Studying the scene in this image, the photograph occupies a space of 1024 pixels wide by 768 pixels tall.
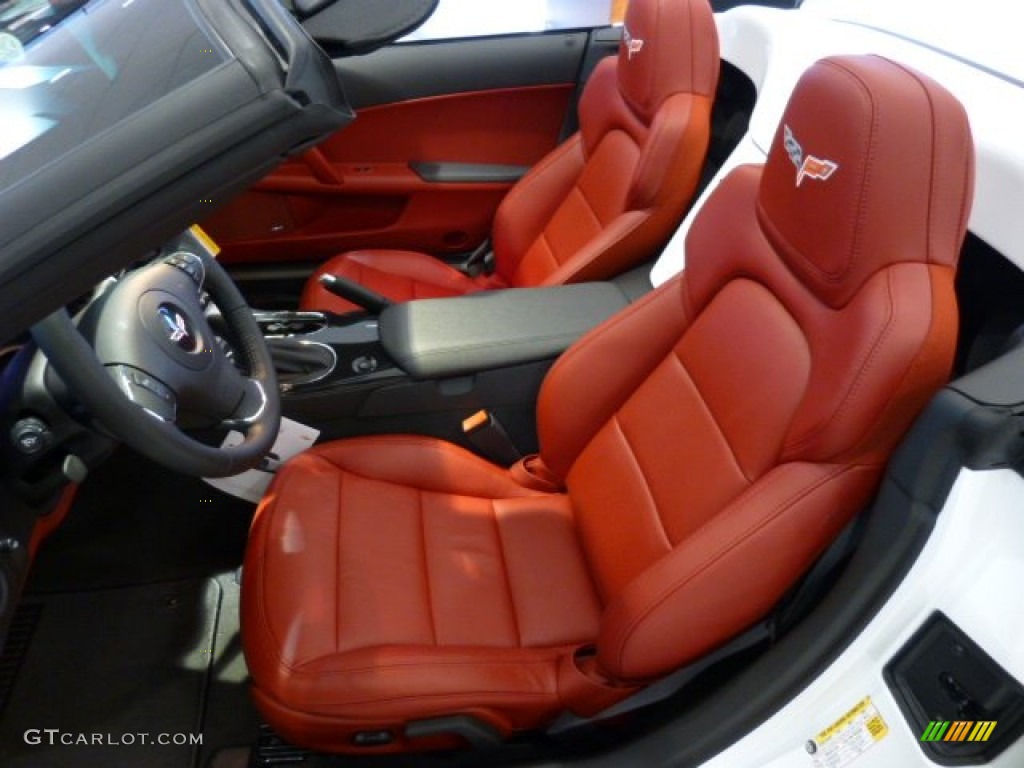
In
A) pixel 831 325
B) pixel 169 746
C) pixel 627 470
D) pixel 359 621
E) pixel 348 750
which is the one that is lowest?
pixel 169 746

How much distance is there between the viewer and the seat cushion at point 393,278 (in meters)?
1.80

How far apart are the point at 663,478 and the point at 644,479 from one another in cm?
4

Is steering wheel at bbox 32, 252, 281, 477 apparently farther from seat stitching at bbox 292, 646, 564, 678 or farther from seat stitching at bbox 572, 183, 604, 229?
seat stitching at bbox 572, 183, 604, 229

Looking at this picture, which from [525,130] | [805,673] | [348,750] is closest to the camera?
[805,673]

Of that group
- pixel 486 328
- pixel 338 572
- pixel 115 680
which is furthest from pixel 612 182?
pixel 115 680

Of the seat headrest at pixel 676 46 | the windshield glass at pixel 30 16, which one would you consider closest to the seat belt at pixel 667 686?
the seat headrest at pixel 676 46

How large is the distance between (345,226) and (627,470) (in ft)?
4.53

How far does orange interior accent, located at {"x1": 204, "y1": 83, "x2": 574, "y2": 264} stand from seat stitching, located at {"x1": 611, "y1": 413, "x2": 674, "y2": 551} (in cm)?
122

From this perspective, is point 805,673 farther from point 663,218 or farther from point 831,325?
point 663,218

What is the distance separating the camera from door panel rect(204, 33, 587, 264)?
204 centimetres

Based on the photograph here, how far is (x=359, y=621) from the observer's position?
102 cm

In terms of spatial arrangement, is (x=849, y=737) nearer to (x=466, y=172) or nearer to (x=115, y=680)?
(x=115, y=680)

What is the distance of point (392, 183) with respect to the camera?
6.98 feet

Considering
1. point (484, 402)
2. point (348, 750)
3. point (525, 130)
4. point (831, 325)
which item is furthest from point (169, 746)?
point (525, 130)
